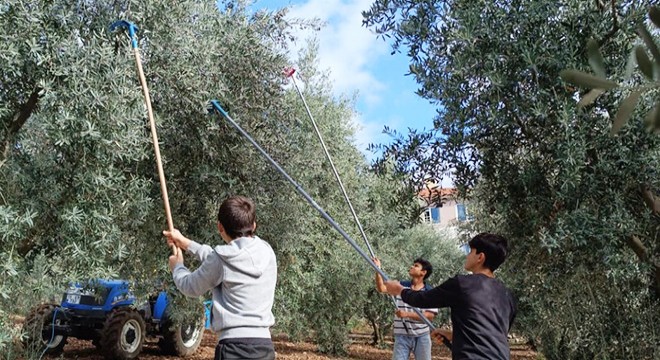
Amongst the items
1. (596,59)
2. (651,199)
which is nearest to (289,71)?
(651,199)

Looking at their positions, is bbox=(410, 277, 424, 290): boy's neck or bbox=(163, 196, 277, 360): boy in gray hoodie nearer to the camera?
bbox=(163, 196, 277, 360): boy in gray hoodie

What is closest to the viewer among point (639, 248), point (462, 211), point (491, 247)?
point (491, 247)

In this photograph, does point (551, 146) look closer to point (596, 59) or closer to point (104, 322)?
point (596, 59)

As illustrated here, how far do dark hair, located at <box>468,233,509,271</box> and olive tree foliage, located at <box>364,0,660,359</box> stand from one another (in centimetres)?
75

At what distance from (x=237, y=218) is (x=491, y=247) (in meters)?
1.56

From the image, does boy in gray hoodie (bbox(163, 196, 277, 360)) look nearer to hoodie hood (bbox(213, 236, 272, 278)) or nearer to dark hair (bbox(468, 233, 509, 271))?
hoodie hood (bbox(213, 236, 272, 278))

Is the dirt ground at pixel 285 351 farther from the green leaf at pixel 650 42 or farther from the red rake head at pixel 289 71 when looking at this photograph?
the green leaf at pixel 650 42

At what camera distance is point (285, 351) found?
17.2 meters

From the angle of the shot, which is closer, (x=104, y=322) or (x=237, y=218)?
(x=237, y=218)

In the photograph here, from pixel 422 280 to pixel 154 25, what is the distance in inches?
144

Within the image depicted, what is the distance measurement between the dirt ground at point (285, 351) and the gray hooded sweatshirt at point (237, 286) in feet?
32.5

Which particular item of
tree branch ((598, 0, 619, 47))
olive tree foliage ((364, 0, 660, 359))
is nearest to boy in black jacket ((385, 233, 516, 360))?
olive tree foliage ((364, 0, 660, 359))

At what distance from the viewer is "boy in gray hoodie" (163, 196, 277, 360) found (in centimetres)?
355

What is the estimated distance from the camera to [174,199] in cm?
766
